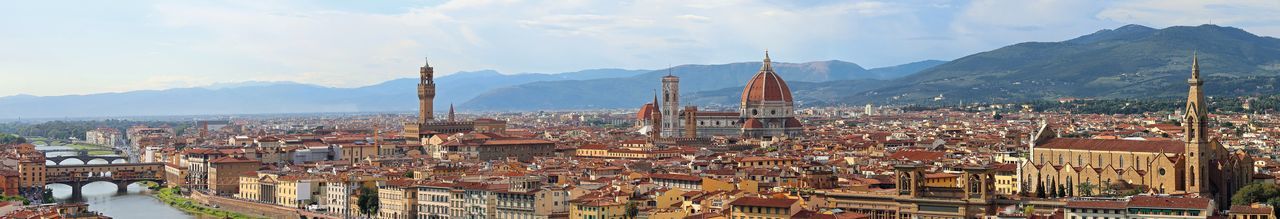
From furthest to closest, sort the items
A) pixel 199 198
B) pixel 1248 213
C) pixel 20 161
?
1. pixel 20 161
2. pixel 199 198
3. pixel 1248 213

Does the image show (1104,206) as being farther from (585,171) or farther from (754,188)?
(585,171)

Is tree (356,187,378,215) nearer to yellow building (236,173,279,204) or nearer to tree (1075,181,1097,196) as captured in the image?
yellow building (236,173,279,204)

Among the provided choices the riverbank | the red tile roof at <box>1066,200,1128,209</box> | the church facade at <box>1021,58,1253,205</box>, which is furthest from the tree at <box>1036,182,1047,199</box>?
the riverbank

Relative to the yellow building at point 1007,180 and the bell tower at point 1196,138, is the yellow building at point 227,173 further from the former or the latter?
the bell tower at point 1196,138

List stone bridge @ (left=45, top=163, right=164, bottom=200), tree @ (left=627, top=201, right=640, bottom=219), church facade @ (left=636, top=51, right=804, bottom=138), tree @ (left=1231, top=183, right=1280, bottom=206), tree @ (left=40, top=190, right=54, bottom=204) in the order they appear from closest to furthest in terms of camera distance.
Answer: tree @ (left=1231, top=183, right=1280, bottom=206) → tree @ (left=627, top=201, right=640, bottom=219) → tree @ (left=40, top=190, right=54, bottom=204) → stone bridge @ (left=45, top=163, right=164, bottom=200) → church facade @ (left=636, top=51, right=804, bottom=138)

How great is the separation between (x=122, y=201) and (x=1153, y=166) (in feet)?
130

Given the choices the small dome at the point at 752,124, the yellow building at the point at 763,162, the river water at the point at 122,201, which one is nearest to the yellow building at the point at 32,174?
the river water at the point at 122,201

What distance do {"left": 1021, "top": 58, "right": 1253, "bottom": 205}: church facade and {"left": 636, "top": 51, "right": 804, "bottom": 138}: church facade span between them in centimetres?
4822

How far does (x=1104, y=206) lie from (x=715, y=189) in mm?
13600

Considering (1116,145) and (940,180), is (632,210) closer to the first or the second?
(940,180)

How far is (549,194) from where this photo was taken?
42344 millimetres

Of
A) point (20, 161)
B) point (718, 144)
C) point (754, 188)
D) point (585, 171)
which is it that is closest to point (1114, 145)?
point (754, 188)

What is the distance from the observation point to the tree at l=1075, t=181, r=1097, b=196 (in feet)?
138

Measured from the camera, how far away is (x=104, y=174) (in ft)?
249
